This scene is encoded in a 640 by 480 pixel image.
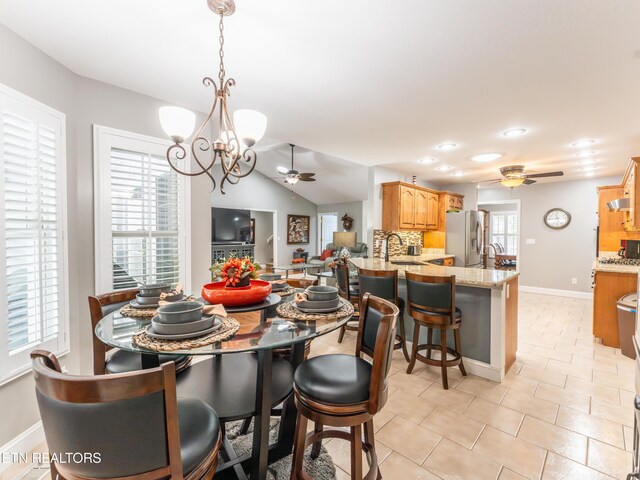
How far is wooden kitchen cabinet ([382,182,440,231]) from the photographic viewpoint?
5027mm

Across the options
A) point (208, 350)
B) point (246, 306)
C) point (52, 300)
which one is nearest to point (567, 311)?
point (246, 306)

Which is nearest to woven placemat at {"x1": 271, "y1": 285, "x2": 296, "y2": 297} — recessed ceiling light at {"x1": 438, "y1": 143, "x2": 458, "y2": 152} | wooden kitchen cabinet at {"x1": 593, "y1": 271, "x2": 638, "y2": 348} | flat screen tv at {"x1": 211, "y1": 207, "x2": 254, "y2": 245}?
recessed ceiling light at {"x1": 438, "y1": 143, "x2": 458, "y2": 152}

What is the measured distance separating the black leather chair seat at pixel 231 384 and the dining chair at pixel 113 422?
60 cm

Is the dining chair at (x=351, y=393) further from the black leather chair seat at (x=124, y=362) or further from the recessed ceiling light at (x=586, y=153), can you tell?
the recessed ceiling light at (x=586, y=153)

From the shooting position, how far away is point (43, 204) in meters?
1.95

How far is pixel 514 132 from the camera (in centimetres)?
327

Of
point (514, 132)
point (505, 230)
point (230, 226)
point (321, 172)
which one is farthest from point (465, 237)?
point (230, 226)

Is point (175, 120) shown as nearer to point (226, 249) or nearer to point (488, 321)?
point (488, 321)

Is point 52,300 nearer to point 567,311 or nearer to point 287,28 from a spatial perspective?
point 287,28

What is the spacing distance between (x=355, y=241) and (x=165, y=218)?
7.66 metres

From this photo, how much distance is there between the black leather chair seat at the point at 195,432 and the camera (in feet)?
3.19

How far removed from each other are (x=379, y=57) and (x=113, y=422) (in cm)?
221

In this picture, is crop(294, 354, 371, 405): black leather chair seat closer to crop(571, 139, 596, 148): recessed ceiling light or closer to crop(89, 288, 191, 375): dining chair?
crop(89, 288, 191, 375): dining chair

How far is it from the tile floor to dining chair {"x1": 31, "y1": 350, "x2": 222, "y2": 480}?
3.99 feet
